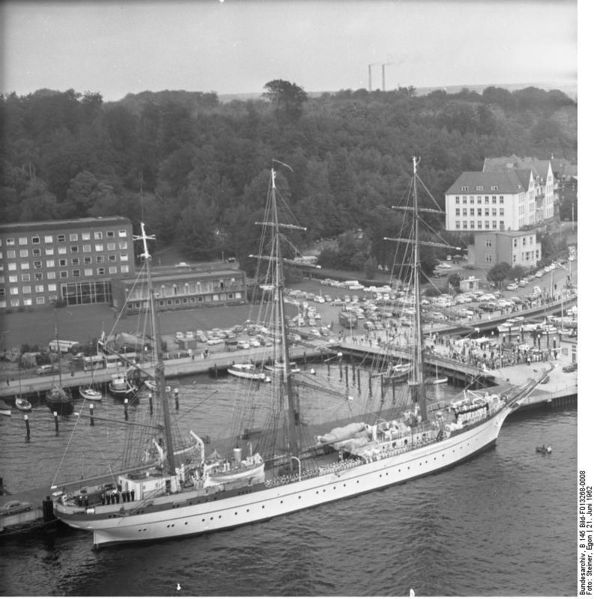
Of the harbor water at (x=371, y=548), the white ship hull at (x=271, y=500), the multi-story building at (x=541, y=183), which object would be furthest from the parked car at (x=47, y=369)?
the multi-story building at (x=541, y=183)


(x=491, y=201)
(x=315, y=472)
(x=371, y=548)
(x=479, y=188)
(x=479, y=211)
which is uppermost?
(x=479, y=188)

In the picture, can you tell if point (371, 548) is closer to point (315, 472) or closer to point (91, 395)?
point (315, 472)

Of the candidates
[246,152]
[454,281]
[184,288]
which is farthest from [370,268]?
[246,152]

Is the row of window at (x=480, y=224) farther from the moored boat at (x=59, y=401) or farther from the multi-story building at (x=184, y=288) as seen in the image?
the moored boat at (x=59, y=401)

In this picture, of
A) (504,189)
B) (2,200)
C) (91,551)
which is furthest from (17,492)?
(504,189)

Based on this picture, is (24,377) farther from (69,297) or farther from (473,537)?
(473,537)

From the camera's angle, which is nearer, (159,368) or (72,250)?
(159,368)

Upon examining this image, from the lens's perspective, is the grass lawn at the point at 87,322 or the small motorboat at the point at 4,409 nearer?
the small motorboat at the point at 4,409

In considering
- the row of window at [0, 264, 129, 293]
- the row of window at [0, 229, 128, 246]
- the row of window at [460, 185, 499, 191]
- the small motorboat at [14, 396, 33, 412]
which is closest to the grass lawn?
the row of window at [0, 264, 129, 293]
